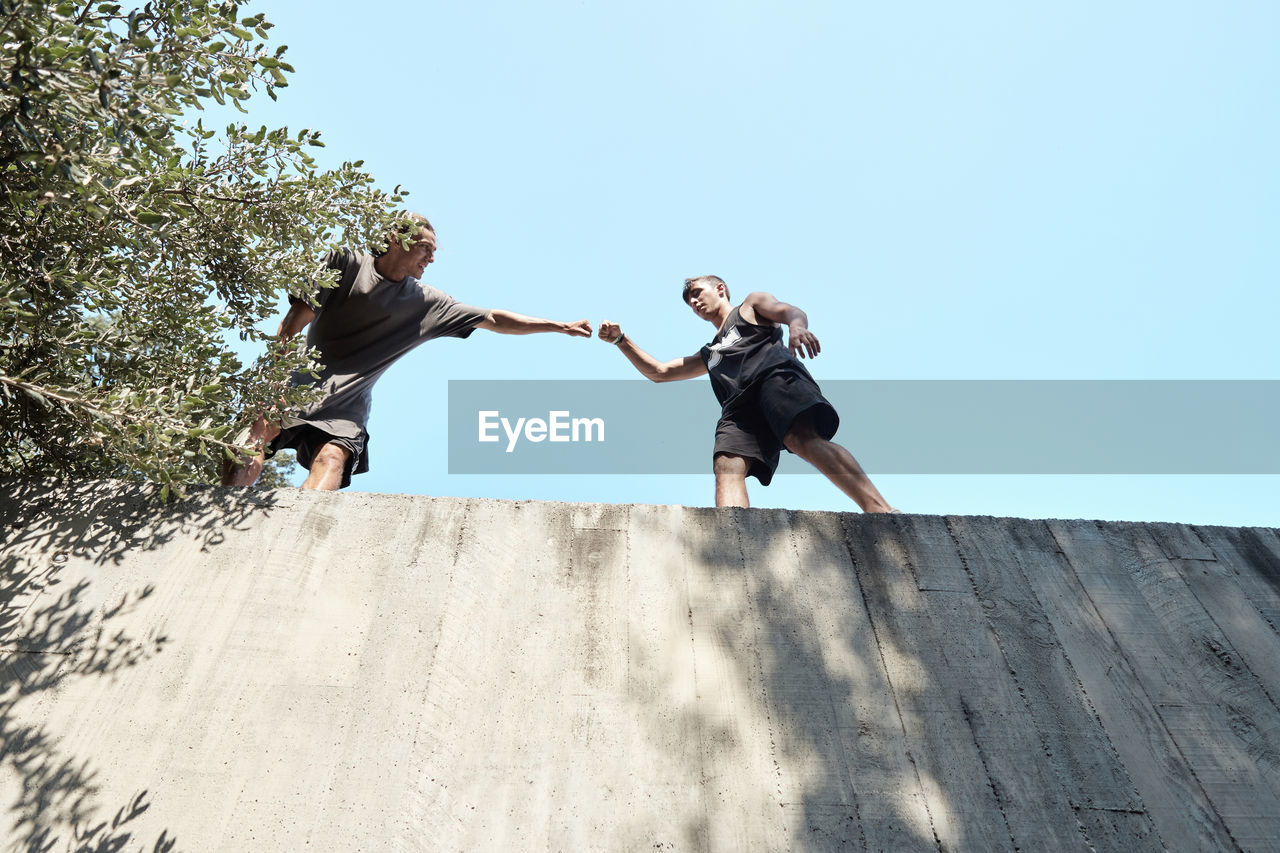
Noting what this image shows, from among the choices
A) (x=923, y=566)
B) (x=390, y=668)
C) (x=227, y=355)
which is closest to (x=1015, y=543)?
(x=923, y=566)

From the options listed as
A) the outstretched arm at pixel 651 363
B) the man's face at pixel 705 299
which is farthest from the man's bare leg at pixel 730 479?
the man's face at pixel 705 299

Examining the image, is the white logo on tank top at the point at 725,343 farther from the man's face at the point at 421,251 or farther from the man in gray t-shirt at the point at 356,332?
the man's face at the point at 421,251

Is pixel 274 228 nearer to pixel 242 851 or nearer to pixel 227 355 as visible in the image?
pixel 227 355

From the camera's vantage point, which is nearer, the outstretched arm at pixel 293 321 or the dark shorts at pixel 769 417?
the outstretched arm at pixel 293 321

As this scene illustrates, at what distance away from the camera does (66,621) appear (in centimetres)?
333

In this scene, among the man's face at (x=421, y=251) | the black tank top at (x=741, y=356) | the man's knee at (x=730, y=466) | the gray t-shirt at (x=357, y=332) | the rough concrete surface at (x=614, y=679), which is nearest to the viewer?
the rough concrete surface at (x=614, y=679)

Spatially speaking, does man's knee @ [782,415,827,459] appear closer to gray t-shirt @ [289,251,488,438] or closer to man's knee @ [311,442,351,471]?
gray t-shirt @ [289,251,488,438]

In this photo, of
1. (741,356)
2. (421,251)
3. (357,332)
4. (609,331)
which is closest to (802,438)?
(741,356)

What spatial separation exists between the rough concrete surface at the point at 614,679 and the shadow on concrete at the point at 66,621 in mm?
11

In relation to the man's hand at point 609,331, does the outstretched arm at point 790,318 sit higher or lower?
higher

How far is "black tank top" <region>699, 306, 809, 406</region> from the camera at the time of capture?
5.84 meters

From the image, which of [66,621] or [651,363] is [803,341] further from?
[66,621]

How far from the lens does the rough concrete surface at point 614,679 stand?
2914 mm

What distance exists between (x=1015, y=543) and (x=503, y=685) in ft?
8.52
